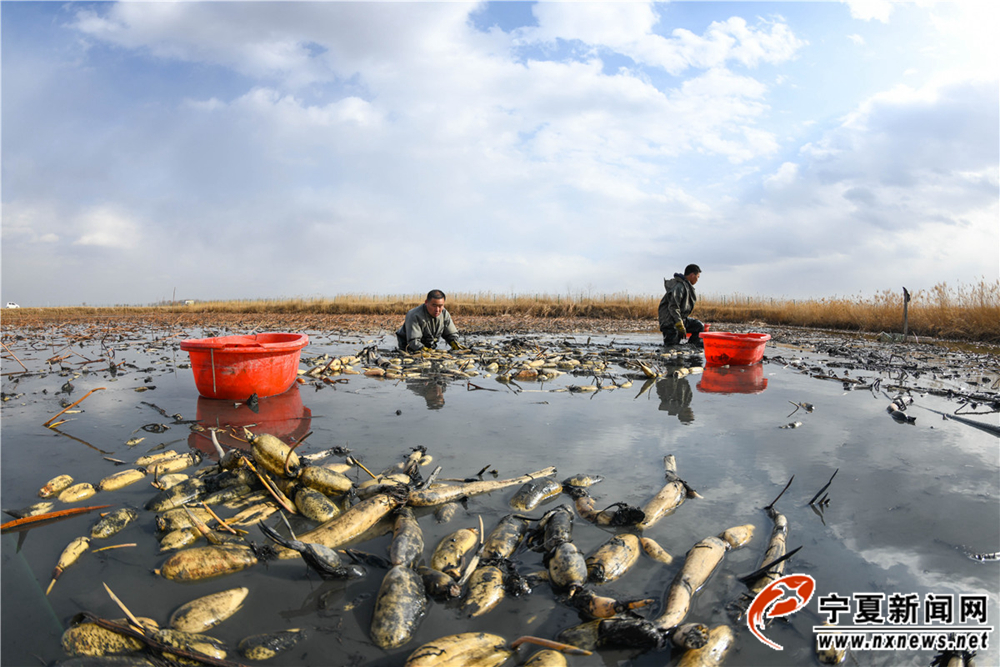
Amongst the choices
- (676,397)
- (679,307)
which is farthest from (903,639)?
(679,307)

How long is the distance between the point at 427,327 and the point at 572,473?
6.67m

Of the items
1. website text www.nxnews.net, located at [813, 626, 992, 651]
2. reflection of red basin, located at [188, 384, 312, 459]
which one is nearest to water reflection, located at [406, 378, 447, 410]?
reflection of red basin, located at [188, 384, 312, 459]

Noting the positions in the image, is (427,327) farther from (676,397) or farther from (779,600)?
(779,600)

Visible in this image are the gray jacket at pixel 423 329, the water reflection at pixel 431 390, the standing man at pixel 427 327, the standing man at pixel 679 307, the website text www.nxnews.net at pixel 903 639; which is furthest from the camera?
the standing man at pixel 679 307

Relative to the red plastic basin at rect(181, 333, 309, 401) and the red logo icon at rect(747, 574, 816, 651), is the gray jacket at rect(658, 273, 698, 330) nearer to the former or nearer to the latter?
the red plastic basin at rect(181, 333, 309, 401)

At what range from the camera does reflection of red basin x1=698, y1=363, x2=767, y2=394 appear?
741 centimetres

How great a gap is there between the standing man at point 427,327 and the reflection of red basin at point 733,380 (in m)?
4.86

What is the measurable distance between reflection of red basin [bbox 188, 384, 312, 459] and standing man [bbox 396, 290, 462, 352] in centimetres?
334

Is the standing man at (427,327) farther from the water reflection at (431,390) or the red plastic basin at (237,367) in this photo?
the red plastic basin at (237,367)

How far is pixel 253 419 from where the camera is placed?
551cm

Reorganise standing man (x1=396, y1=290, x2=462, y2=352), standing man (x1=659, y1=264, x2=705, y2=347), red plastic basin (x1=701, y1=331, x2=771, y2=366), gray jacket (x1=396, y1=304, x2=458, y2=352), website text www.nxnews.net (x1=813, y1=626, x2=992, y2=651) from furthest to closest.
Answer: standing man (x1=659, y1=264, x2=705, y2=347), gray jacket (x1=396, y1=304, x2=458, y2=352), standing man (x1=396, y1=290, x2=462, y2=352), red plastic basin (x1=701, y1=331, x2=771, y2=366), website text www.nxnews.net (x1=813, y1=626, x2=992, y2=651)

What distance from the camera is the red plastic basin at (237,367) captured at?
5.87 metres

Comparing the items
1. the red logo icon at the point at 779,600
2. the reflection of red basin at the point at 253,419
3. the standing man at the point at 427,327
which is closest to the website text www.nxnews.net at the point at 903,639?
the red logo icon at the point at 779,600

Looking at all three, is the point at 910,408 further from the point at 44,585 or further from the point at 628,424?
the point at 44,585
